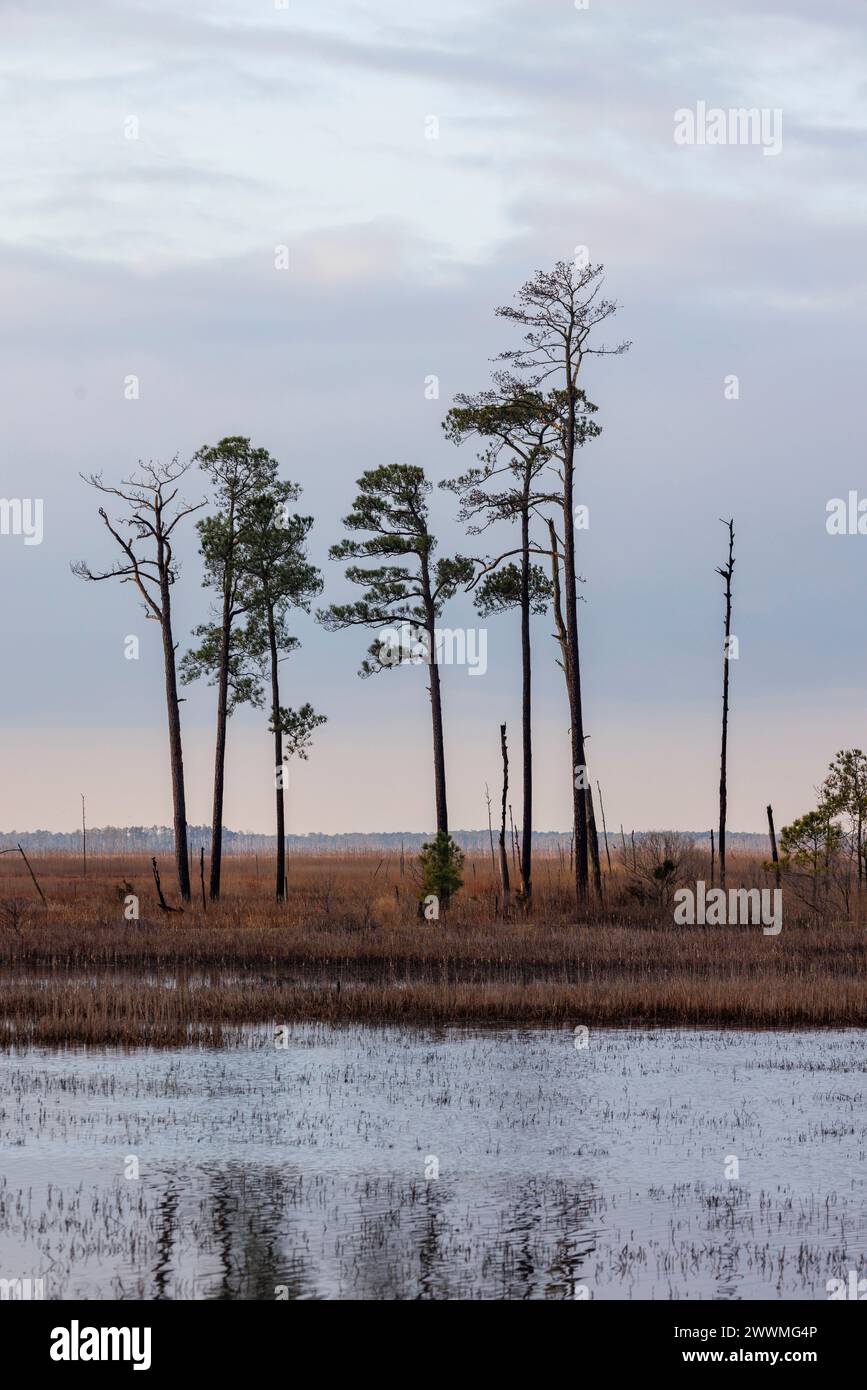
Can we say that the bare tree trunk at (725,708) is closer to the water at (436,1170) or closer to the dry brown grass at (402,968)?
the dry brown grass at (402,968)

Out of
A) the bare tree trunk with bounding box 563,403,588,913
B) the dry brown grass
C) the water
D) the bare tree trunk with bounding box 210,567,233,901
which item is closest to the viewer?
the water

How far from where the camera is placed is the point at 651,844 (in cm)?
5244

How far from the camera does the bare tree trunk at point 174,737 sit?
5597 cm

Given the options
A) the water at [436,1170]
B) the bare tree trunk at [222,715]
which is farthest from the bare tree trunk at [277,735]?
the water at [436,1170]

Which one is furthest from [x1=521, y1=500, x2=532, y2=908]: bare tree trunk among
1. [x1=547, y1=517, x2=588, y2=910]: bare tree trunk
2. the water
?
the water

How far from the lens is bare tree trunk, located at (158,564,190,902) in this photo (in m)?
56.0

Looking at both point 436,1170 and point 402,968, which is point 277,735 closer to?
point 402,968

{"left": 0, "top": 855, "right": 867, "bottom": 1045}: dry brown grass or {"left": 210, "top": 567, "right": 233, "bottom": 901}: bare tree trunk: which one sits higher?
{"left": 210, "top": 567, "right": 233, "bottom": 901}: bare tree trunk

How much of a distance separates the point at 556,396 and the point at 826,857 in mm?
16404

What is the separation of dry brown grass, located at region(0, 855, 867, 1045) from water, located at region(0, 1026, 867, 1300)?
10.0 ft

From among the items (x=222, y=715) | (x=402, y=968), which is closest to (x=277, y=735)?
(x=222, y=715)

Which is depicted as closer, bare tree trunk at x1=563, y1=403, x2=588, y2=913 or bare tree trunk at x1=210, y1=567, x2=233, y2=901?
bare tree trunk at x1=563, y1=403, x2=588, y2=913

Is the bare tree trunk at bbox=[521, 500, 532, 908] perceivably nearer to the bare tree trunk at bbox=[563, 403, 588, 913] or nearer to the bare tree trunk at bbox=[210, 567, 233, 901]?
the bare tree trunk at bbox=[563, 403, 588, 913]

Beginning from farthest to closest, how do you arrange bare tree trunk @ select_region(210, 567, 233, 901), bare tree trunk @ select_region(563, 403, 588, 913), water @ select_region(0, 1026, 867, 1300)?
1. bare tree trunk @ select_region(210, 567, 233, 901)
2. bare tree trunk @ select_region(563, 403, 588, 913)
3. water @ select_region(0, 1026, 867, 1300)
